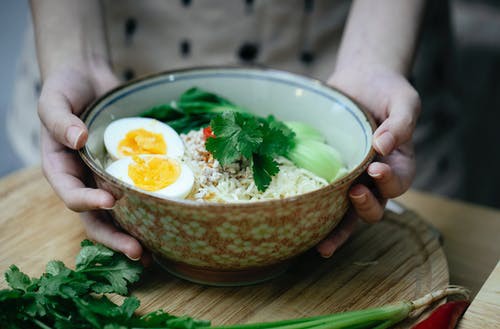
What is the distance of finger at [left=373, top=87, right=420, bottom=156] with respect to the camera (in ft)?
4.58

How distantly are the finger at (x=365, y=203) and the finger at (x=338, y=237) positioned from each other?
5 cm

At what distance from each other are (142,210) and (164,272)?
28 centimetres

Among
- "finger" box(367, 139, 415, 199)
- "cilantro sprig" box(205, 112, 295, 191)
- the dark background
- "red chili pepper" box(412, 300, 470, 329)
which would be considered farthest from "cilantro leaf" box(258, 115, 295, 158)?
the dark background

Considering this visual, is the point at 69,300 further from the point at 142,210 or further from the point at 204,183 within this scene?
the point at 204,183

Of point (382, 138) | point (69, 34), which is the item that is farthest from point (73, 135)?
point (382, 138)

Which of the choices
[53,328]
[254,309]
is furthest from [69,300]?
[254,309]

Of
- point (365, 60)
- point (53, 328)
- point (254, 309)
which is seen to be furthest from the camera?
point (365, 60)

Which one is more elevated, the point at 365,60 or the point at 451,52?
the point at 365,60

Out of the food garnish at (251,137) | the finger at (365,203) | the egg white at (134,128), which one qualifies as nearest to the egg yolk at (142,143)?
the egg white at (134,128)

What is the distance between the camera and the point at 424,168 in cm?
257

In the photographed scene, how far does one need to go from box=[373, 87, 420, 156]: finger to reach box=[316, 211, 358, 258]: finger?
9.1 inches

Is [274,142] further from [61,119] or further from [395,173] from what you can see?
[61,119]

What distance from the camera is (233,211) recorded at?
118 cm

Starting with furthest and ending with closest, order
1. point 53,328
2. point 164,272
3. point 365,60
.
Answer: point 365,60, point 164,272, point 53,328
